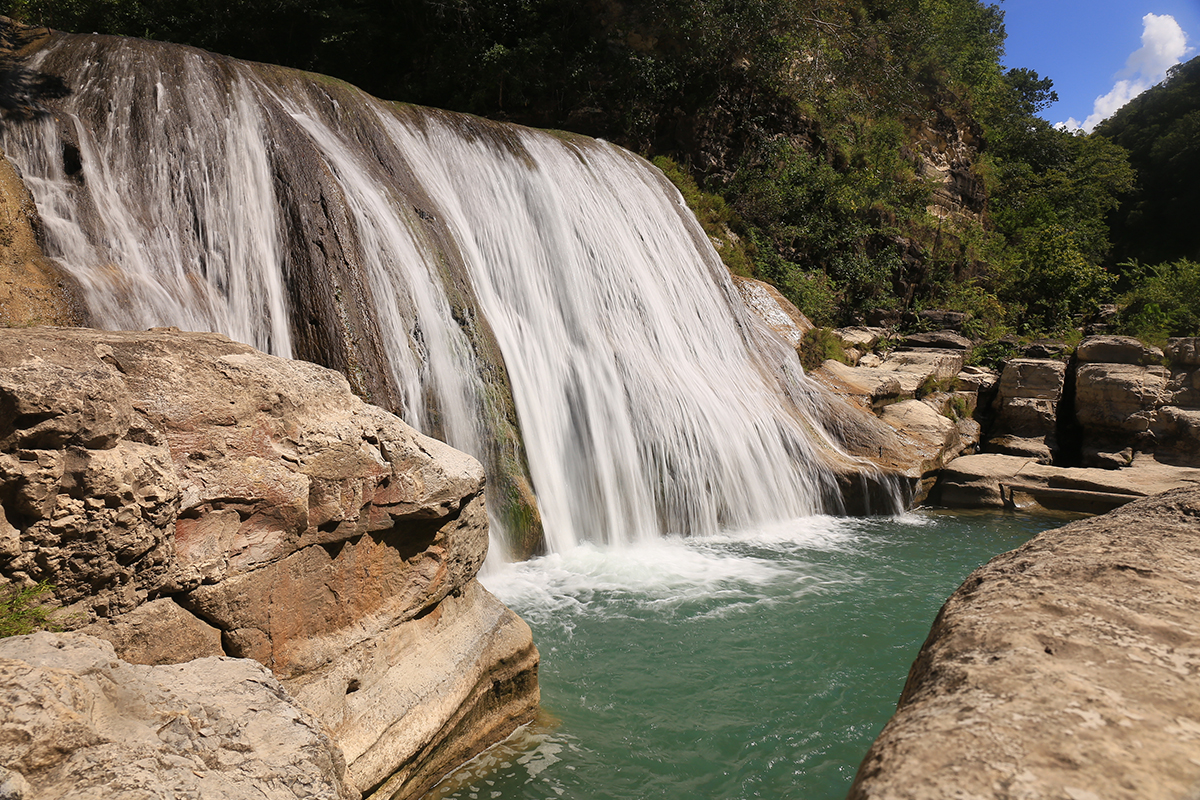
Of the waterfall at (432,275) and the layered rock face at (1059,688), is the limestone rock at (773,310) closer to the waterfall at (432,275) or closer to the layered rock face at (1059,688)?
the waterfall at (432,275)

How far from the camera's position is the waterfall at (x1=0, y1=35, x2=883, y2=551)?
18.5ft

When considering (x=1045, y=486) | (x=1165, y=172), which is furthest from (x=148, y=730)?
(x=1165, y=172)

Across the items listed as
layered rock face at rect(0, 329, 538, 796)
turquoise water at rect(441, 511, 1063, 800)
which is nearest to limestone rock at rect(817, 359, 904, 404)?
turquoise water at rect(441, 511, 1063, 800)

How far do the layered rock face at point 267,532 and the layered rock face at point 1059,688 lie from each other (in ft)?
7.37

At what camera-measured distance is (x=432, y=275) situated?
6.73m

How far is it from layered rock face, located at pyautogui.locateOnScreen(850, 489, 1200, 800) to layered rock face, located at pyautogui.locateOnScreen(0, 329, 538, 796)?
2.25 metres

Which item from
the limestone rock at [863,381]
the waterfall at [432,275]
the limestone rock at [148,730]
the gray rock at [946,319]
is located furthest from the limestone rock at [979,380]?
the limestone rock at [148,730]

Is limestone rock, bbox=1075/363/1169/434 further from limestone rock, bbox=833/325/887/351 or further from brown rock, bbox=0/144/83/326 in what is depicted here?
brown rock, bbox=0/144/83/326

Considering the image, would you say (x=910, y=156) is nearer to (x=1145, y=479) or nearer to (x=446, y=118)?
(x=1145, y=479)

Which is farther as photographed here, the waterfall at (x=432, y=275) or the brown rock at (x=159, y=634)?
the waterfall at (x=432, y=275)

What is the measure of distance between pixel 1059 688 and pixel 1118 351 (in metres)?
13.4

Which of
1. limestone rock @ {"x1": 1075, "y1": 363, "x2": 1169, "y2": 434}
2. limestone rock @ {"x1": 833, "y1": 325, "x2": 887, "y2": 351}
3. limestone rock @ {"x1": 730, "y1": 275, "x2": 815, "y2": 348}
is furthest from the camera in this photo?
limestone rock @ {"x1": 833, "y1": 325, "x2": 887, "y2": 351}

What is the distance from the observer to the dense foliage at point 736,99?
1490cm

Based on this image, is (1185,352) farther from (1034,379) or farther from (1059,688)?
(1059,688)
